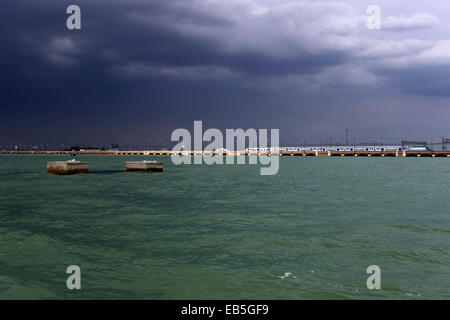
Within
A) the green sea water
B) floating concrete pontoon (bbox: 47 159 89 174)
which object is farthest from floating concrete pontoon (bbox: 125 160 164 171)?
the green sea water

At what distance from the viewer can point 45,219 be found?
15.3 metres

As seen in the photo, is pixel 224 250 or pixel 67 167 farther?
pixel 67 167

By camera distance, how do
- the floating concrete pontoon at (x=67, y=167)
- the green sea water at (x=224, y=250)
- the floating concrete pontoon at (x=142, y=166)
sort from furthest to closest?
the floating concrete pontoon at (x=142, y=166) < the floating concrete pontoon at (x=67, y=167) < the green sea water at (x=224, y=250)

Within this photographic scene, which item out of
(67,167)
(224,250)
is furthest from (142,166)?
(224,250)

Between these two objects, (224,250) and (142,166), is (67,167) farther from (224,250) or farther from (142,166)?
(224,250)

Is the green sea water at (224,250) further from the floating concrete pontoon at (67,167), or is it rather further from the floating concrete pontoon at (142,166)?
the floating concrete pontoon at (142,166)

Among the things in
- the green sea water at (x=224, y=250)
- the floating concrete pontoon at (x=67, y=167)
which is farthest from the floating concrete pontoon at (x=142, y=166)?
the green sea water at (x=224, y=250)

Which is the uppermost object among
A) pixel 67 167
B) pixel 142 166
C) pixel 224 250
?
pixel 67 167

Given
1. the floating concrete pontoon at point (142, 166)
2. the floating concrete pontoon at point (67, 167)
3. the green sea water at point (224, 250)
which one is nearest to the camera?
the green sea water at point (224, 250)

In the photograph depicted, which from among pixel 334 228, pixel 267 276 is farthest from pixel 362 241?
pixel 267 276

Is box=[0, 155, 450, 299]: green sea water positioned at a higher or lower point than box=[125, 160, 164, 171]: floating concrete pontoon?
lower

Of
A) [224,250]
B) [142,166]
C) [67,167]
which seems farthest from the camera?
[142,166]

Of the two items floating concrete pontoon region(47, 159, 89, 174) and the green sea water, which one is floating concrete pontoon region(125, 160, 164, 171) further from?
the green sea water
